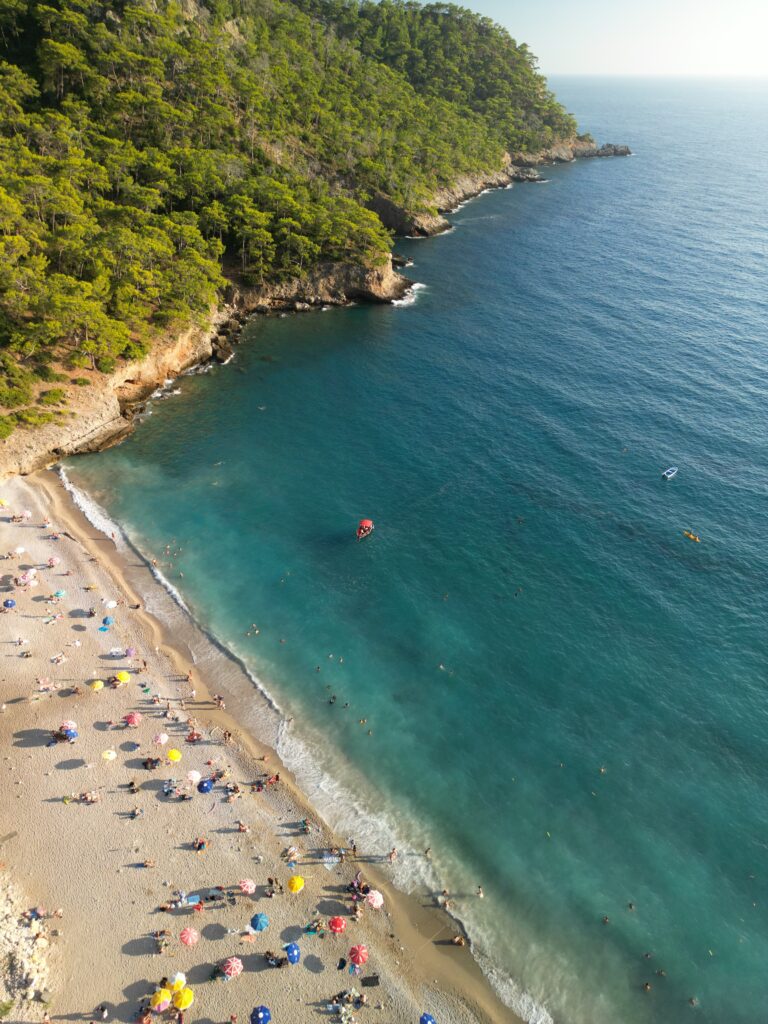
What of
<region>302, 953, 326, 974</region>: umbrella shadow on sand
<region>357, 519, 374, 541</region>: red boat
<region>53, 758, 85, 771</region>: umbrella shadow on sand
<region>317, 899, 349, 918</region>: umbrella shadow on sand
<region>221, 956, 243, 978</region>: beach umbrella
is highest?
<region>357, 519, 374, 541</region>: red boat

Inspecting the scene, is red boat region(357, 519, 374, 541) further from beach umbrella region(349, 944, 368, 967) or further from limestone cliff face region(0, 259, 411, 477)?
beach umbrella region(349, 944, 368, 967)

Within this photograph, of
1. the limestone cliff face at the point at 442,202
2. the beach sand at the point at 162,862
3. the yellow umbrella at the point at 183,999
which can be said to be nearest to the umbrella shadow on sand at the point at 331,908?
the beach sand at the point at 162,862

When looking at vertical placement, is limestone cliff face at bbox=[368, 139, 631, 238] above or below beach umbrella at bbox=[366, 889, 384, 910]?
above

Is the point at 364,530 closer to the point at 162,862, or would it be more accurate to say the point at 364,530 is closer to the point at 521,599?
the point at 521,599

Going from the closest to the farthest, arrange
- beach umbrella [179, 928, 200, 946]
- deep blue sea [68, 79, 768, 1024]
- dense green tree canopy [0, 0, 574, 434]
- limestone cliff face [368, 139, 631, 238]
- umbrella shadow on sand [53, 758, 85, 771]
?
beach umbrella [179, 928, 200, 946] < deep blue sea [68, 79, 768, 1024] < umbrella shadow on sand [53, 758, 85, 771] < dense green tree canopy [0, 0, 574, 434] < limestone cliff face [368, 139, 631, 238]

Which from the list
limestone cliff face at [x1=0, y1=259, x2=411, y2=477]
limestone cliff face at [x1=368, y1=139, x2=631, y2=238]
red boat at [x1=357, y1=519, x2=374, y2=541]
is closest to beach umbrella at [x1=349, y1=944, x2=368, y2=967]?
red boat at [x1=357, y1=519, x2=374, y2=541]

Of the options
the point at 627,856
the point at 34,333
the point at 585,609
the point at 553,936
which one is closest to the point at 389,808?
the point at 553,936

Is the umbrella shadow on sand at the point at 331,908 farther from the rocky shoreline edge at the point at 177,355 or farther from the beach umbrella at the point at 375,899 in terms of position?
the rocky shoreline edge at the point at 177,355
